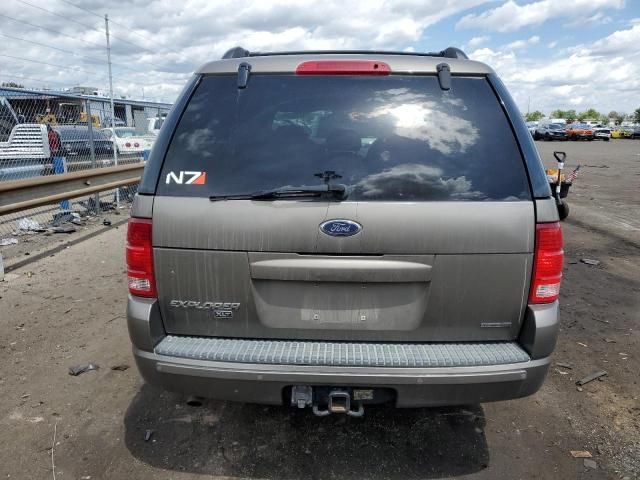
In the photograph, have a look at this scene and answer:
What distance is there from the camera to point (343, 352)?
2359mm

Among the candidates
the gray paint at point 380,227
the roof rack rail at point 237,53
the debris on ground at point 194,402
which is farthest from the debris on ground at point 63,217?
the gray paint at point 380,227

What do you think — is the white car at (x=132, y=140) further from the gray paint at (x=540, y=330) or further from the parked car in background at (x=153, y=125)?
the gray paint at (x=540, y=330)

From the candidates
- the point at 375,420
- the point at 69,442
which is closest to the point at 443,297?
the point at 375,420

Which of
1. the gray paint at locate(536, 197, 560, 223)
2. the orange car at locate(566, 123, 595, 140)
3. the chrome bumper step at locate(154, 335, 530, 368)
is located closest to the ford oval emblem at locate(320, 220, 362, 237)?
the chrome bumper step at locate(154, 335, 530, 368)

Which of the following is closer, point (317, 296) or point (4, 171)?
point (317, 296)

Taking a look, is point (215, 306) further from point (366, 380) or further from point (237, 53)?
point (237, 53)

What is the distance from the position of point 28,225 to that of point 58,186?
6.34 ft

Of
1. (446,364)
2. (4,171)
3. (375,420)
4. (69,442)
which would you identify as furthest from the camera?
(4,171)

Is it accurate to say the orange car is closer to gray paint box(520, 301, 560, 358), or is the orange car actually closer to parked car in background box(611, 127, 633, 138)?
parked car in background box(611, 127, 633, 138)

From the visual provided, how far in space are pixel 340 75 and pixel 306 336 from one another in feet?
4.42

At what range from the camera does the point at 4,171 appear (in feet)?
24.9

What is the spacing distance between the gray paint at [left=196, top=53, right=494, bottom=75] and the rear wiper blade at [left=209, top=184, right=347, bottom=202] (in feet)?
2.24

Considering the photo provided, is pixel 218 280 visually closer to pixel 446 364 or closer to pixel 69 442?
pixel 446 364

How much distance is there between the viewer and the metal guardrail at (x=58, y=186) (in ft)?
18.3
